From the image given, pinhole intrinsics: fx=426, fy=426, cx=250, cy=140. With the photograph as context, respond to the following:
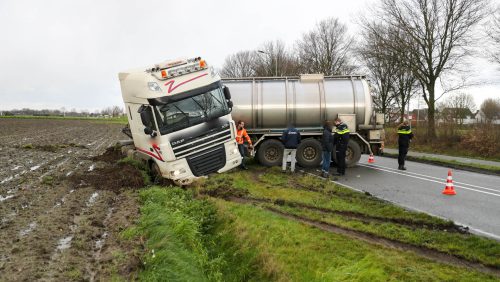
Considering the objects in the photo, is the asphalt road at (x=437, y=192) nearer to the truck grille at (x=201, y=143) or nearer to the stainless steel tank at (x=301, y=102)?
the stainless steel tank at (x=301, y=102)

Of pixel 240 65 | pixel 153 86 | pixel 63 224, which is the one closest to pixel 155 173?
pixel 153 86

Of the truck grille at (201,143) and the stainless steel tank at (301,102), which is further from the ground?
the stainless steel tank at (301,102)

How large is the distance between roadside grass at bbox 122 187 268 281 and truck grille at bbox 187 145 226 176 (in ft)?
8.58

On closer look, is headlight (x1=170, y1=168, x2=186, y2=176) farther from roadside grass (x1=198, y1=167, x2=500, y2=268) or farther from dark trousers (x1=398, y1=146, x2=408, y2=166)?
dark trousers (x1=398, y1=146, x2=408, y2=166)

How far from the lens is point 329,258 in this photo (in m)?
5.81

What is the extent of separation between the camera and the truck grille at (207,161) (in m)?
10.6

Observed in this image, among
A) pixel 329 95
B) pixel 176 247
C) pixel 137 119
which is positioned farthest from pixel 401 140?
pixel 176 247

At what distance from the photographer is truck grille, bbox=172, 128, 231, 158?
1045 centimetres

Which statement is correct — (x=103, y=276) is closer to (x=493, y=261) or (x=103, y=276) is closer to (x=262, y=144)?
(x=493, y=261)

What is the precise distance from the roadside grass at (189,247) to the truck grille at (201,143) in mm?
2524

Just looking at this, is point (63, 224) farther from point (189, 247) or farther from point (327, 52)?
point (327, 52)

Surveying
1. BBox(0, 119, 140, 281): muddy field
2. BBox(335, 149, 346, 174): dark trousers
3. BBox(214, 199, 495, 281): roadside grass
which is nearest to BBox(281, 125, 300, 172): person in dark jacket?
BBox(335, 149, 346, 174): dark trousers

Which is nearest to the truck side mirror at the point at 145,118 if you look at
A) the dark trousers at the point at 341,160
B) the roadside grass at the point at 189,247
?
the roadside grass at the point at 189,247

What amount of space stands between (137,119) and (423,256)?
26.8ft
